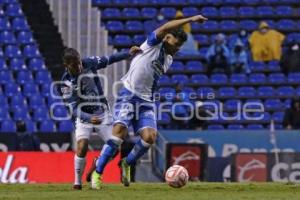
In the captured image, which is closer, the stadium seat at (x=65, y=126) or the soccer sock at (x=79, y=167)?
the soccer sock at (x=79, y=167)

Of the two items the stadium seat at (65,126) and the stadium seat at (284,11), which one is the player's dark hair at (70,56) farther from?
the stadium seat at (284,11)

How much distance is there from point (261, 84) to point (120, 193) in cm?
1496

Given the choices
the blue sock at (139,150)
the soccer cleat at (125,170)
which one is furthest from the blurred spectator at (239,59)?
the blue sock at (139,150)

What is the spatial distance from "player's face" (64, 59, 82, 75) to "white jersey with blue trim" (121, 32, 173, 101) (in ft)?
2.85

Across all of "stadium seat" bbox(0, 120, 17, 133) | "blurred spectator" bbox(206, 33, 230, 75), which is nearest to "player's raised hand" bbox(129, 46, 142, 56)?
"stadium seat" bbox(0, 120, 17, 133)

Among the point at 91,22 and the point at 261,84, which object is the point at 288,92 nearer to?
the point at 261,84

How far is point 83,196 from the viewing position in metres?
12.1

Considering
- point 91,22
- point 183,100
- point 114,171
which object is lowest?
point 114,171

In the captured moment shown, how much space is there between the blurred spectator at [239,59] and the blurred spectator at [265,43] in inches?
21.4

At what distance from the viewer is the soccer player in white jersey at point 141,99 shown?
1352 cm

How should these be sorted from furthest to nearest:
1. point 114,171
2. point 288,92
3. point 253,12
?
point 253,12 → point 288,92 → point 114,171

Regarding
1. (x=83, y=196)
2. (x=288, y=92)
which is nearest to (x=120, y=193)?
(x=83, y=196)

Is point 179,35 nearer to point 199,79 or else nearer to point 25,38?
point 199,79

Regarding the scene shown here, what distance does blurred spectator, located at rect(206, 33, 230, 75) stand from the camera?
26408mm
